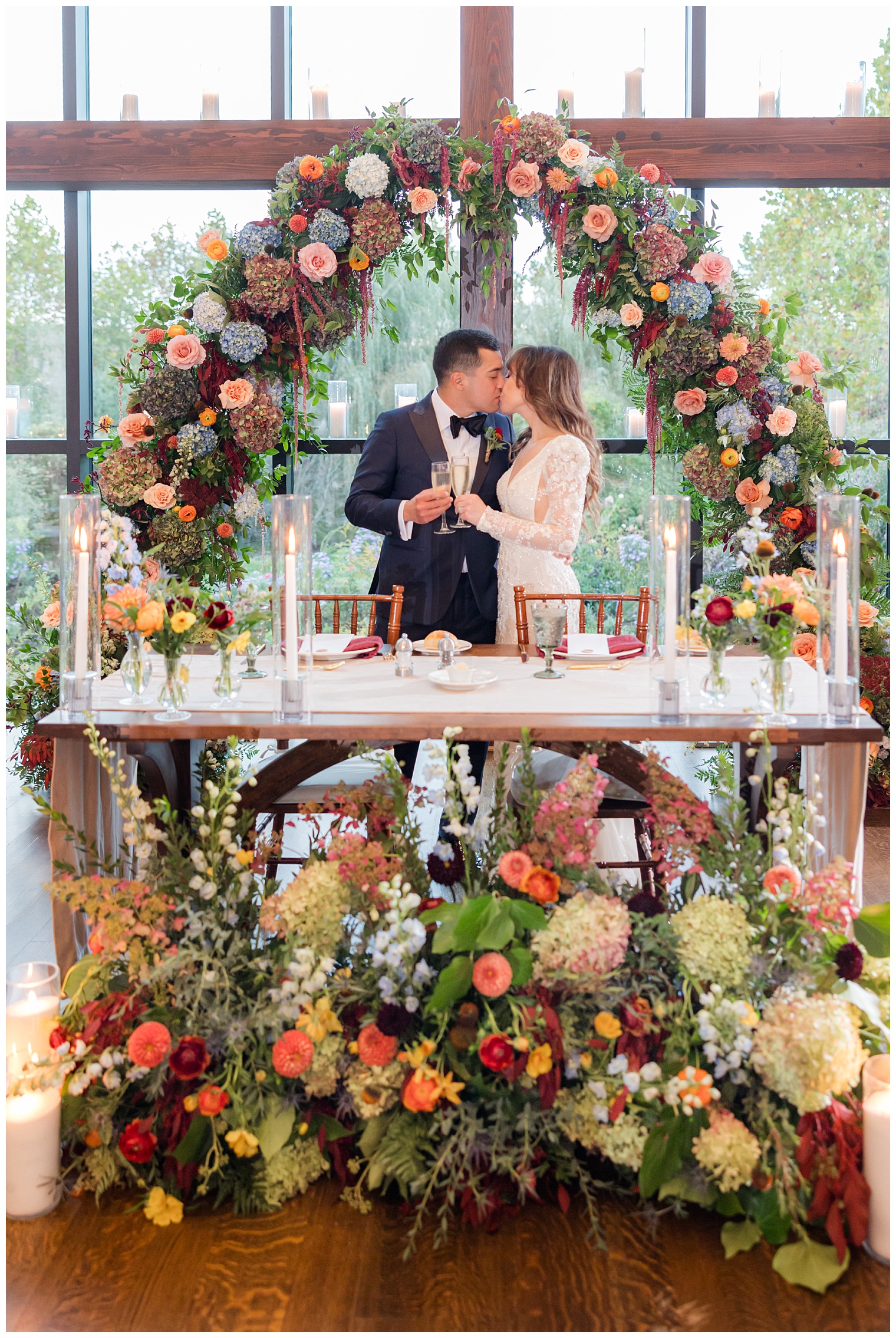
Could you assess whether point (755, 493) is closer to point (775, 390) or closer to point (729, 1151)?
point (775, 390)

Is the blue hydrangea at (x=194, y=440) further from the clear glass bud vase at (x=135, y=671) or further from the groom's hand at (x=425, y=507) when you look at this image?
the clear glass bud vase at (x=135, y=671)

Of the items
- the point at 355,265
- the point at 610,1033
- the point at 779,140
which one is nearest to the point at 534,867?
the point at 610,1033

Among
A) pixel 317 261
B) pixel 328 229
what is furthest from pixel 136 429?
pixel 328 229

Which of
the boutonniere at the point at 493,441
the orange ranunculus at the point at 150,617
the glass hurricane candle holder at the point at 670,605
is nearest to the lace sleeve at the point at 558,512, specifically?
the boutonniere at the point at 493,441

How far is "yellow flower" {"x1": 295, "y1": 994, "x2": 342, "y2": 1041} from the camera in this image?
5.82 ft

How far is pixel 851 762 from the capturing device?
7.14 feet

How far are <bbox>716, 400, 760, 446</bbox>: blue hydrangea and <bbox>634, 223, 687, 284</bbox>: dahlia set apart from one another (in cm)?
51

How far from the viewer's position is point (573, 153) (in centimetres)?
375

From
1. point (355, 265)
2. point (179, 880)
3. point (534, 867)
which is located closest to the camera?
point (534, 867)

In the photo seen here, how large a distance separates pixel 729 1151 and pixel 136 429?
124 inches

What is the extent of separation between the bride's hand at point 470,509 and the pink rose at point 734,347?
118 centimetres

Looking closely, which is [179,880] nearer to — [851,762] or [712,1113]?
[712,1113]

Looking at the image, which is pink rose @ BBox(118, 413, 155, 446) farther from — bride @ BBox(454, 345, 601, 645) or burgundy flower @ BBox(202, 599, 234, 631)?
burgundy flower @ BBox(202, 599, 234, 631)

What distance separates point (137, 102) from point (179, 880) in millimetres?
3883
